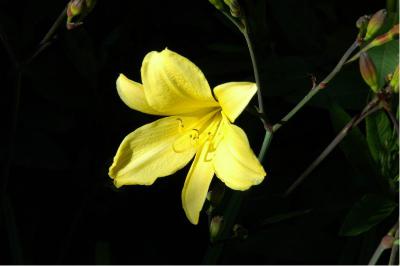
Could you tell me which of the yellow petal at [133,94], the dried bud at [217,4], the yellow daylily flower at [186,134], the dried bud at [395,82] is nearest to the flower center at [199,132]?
the yellow daylily flower at [186,134]

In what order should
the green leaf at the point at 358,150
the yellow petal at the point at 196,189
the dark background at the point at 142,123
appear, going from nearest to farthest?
1. the yellow petal at the point at 196,189
2. the green leaf at the point at 358,150
3. the dark background at the point at 142,123

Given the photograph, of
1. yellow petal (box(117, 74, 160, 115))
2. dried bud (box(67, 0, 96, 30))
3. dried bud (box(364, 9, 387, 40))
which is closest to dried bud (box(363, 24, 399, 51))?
dried bud (box(364, 9, 387, 40))

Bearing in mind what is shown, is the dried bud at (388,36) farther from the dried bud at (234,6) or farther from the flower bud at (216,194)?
the flower bud at (216,194)

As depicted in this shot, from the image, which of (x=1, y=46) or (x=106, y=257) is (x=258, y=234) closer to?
(x=106, y=257)

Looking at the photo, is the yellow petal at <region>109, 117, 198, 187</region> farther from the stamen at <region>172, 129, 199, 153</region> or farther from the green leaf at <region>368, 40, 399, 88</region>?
the green leaf at <region>368, 40, 399, 88</region>

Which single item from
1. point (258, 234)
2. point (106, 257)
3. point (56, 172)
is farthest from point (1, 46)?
point (258, 234)

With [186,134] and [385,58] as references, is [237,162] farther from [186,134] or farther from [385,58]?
[385,58]
